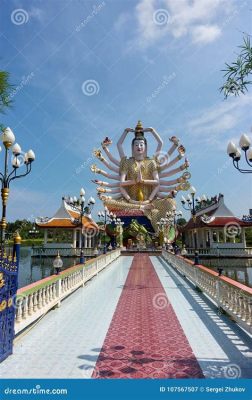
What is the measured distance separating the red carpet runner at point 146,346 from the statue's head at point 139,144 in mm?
32231

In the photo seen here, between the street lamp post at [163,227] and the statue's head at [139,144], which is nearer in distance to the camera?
the street lamp post at [163,227]

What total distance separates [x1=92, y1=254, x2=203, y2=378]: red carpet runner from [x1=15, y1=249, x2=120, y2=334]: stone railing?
Result: 133 cm

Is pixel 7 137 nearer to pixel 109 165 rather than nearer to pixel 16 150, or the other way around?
pixel 16 150

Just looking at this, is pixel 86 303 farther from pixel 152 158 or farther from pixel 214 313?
pixel 152 158

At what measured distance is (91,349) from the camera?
3877 millimetres

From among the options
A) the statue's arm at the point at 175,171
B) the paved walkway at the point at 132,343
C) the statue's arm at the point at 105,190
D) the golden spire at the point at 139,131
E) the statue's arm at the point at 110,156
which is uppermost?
the golden spire at the point at 139,131

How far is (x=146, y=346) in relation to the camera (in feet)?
13.0

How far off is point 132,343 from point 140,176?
33592mm

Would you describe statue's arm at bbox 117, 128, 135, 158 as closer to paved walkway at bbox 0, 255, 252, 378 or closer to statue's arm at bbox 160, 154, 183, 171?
statue's arm at bbox 160, 154, 183, 171

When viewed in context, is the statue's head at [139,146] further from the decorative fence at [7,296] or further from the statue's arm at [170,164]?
the decorative fence at [7,296]

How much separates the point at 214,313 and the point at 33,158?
5.18 metres

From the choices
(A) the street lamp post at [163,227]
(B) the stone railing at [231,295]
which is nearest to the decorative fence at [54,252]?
(A) the street lamp post at [163,227]

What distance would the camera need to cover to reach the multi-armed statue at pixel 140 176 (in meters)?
36.0

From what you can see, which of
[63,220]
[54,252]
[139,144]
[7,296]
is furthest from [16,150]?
[139,144]
